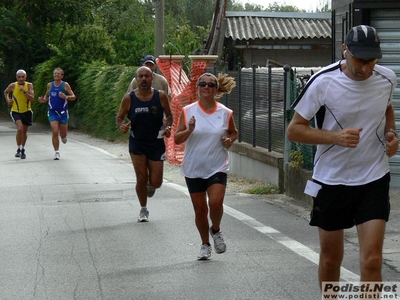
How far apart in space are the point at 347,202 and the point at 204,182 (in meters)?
3.03

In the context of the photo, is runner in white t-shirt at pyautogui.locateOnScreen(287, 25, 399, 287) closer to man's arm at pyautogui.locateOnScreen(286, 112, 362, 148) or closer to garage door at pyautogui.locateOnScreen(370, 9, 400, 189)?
man's arm at pyautogui.locateOnScreen(286, 112, 362, 148)

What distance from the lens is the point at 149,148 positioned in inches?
437

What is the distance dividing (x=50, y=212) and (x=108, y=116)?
17207 millimetres

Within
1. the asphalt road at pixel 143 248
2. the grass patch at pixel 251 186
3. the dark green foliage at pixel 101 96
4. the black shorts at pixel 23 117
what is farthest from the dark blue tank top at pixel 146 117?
the dark green foliage at pixel 101 96

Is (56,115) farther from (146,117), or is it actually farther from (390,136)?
(390,136)

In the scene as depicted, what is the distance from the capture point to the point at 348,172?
5.75 m

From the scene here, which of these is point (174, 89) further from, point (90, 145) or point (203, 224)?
point (203, 224)

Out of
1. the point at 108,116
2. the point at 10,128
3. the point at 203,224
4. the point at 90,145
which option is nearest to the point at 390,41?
the point at 203,224

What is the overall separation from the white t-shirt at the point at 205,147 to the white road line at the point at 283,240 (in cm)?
111

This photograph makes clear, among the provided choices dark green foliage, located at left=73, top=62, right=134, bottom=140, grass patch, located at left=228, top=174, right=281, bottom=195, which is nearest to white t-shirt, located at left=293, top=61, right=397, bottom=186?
grass patch, located at left=228, top=174, right=281, bottom=195

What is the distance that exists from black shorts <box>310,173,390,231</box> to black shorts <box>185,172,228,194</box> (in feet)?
9.28

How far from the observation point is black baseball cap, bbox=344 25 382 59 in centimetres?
547

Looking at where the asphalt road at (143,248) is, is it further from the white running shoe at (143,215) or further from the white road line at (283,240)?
the white running shoe at (143,215)

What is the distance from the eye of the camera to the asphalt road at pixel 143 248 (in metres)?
7.42
